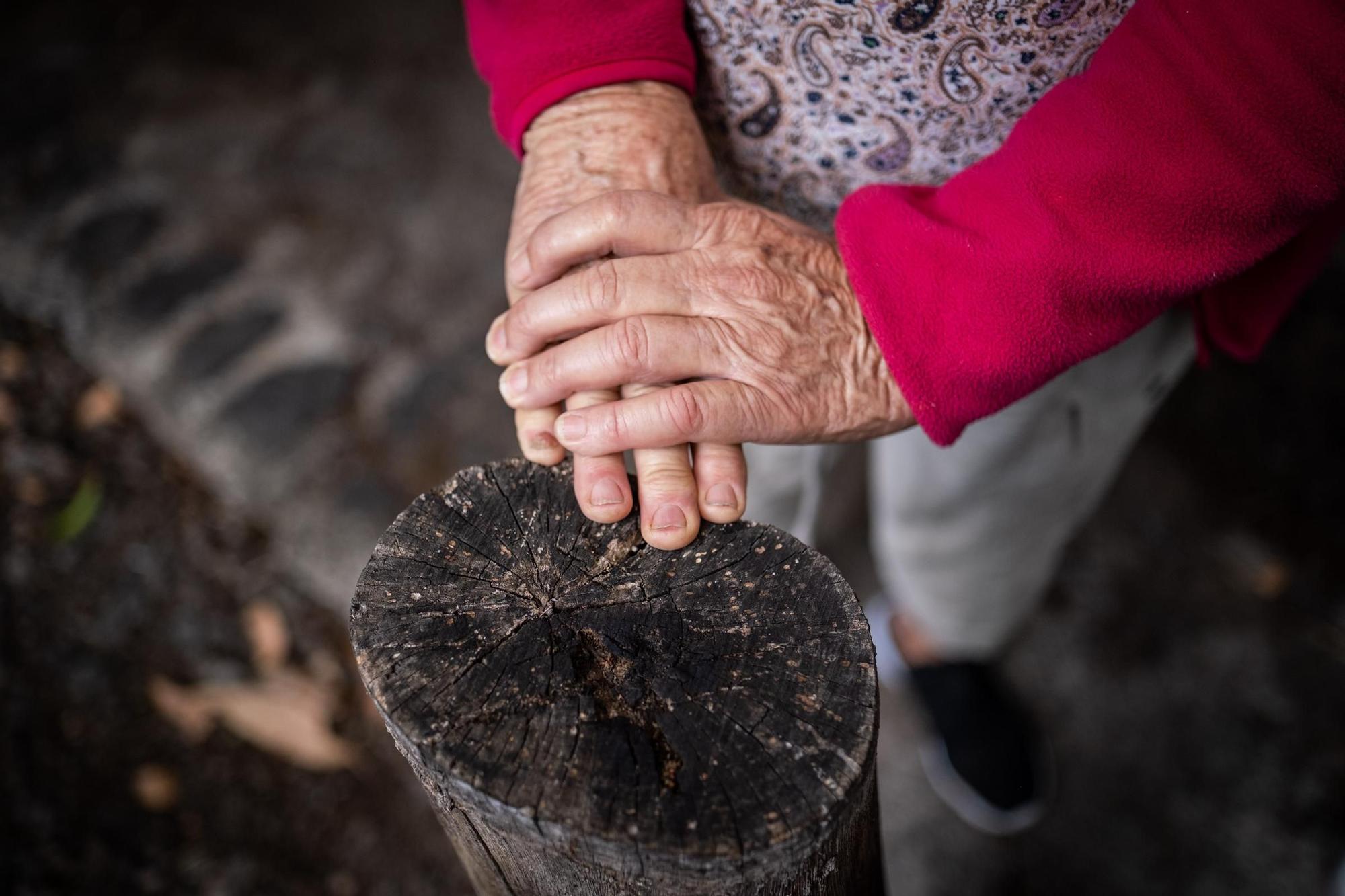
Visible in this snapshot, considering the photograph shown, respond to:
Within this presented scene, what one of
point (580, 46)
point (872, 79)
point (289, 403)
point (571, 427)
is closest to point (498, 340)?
point (571, 427)

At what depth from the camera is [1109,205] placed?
3.08 ft

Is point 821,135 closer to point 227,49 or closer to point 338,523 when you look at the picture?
point 338,523

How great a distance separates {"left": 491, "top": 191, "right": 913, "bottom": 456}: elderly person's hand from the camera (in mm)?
974

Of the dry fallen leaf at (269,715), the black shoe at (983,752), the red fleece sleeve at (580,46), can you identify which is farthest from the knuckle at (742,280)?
the dry fallen leaf at (269,715)

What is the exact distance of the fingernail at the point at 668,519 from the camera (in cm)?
90

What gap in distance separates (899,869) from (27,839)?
1.86m

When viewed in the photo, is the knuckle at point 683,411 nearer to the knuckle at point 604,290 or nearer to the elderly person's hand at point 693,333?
the elderly person's hand at point 693,333

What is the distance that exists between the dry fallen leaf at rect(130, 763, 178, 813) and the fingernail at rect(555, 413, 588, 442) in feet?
5.18

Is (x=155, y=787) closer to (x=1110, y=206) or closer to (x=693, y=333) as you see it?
(x=693, y=333)

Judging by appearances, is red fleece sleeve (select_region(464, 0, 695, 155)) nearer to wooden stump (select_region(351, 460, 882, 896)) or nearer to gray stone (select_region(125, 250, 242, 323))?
wooden stump (select_region(351, 460, 882, 896))

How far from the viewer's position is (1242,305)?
121cm

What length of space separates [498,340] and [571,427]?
0.67 ft

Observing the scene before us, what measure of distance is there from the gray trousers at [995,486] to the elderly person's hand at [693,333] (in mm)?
304

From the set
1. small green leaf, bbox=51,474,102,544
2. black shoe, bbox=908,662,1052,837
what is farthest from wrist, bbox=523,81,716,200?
small green leaf, bbox=51,474,102,544
